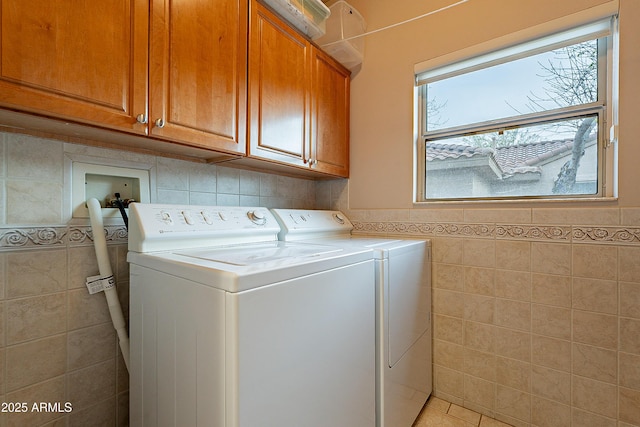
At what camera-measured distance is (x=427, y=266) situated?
67.0 inches

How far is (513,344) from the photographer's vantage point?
1.52 metres

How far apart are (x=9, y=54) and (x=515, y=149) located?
2169mm

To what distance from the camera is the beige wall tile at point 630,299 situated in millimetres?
1240

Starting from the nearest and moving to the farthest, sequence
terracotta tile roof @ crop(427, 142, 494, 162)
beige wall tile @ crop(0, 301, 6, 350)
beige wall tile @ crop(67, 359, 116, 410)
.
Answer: beige wall tile @ crop(0, 301, 6, 350), beige wall tile @ crop(67, 359, 116, 410), terracotta tile roof @ crop(427, 142, 494, 162)

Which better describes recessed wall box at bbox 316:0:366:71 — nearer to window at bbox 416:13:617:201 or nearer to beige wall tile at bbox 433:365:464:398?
window at bbox 416:13:617:201

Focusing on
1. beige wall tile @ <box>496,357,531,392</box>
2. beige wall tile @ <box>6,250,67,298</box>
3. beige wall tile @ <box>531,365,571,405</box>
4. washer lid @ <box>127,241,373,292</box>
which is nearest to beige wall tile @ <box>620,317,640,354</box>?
beige wall tile @ <box>531,365,571,405</box>

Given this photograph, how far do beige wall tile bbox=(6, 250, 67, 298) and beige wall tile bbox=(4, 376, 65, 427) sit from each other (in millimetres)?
352

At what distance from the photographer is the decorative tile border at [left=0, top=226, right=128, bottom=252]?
99 cm

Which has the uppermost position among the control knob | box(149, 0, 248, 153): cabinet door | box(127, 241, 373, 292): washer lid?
box(149, 0, 248, 153): cabinet door

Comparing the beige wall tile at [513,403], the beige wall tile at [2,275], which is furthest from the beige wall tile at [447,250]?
the beige wall tile at [2,275]

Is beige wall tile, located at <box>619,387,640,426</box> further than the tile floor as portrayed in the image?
No

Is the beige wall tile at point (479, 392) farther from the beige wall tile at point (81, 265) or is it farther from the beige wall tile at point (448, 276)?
the beige wall tile at point (81, 265)

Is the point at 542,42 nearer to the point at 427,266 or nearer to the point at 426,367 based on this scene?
the point at 427,266

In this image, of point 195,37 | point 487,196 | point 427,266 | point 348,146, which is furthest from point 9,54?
point 487,196
